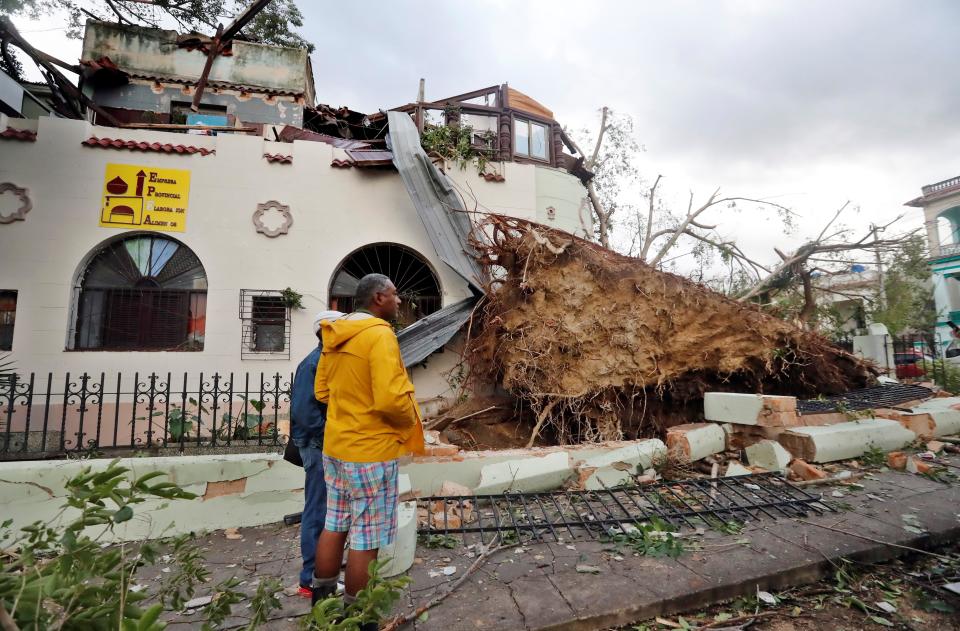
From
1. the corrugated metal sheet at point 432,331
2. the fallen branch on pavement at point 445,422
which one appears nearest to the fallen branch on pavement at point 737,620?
the fallen branch on pavement at point 445,422

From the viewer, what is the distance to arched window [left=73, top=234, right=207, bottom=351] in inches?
274

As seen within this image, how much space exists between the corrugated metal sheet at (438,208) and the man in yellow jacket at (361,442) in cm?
489

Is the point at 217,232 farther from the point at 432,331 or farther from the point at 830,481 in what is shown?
the point at 830,481

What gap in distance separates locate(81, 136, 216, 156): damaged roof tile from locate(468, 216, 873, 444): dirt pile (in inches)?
218

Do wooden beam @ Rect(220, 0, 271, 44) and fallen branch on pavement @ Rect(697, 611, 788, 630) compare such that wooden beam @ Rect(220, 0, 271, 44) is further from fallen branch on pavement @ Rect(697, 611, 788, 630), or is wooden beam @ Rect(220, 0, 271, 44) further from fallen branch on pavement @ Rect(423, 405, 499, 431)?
fallen branch on pavement @ Rect(697, 611, 788, 630)

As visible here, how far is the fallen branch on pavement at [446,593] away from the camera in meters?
2.16

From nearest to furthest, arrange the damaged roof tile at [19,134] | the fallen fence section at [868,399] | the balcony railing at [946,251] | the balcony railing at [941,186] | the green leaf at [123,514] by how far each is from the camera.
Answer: the green leaf at [123,514] → the fallen fence section at [868,399] → the damaged roof tile at [19,134] → the balcony railing at [946,251] → the balcony railing at [941,186]

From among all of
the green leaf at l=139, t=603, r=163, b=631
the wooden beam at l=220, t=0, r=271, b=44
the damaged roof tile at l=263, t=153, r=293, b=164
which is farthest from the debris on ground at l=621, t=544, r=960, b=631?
the wooden beam at l=220, t=0, r=271, b=44

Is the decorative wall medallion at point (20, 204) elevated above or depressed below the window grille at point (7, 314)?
above

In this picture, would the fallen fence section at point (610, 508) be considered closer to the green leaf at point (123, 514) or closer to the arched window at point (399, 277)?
the green leaf at point (123, 514)

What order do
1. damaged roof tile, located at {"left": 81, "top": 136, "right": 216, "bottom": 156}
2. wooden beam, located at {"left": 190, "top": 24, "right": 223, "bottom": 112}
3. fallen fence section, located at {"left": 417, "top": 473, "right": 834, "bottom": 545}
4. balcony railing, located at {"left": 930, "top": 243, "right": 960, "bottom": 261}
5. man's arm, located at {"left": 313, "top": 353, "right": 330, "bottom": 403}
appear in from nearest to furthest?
man's arm, located at {"left": 313, "top": 353, "right": 330, "bottom": 403}
fallen fence section, located at {"left": 417, "top": 473, "right": 834, "bottom": 545}
damaged roof tile, located at {"left": 81, "top": 136, "right": 216, "bottom": 156}
wooden beam, located at {"left": 190, "top": 24, "right": 223, "bottom": 112}
balcony railing, located at {"left": 930, "top": 243, "right": 960, "bottom": 261}

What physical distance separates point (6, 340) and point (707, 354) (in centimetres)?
1085

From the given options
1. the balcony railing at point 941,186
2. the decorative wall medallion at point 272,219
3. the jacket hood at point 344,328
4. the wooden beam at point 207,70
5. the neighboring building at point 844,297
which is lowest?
the jacket hood at point 344,328

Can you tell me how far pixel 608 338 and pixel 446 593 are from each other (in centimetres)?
438
